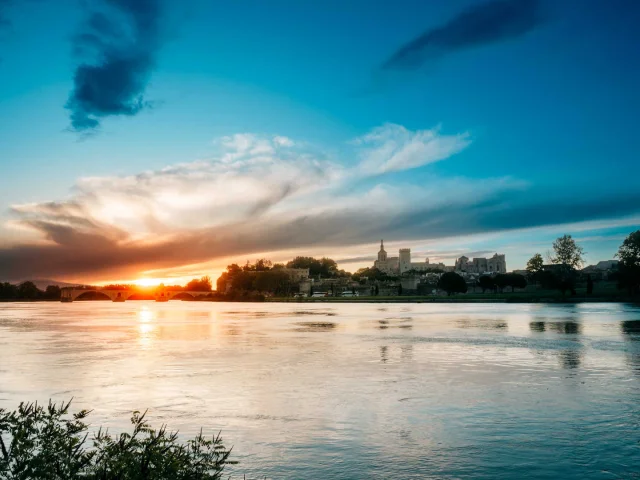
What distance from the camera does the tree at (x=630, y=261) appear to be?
110 m

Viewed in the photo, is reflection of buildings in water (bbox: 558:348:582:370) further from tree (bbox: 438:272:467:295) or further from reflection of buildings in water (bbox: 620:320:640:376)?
tree (bbox: 438:272:467:295)

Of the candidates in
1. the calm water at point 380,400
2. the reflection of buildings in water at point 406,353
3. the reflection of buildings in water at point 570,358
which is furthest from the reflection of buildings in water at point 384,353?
the reflection of buildings in water at point 570,358

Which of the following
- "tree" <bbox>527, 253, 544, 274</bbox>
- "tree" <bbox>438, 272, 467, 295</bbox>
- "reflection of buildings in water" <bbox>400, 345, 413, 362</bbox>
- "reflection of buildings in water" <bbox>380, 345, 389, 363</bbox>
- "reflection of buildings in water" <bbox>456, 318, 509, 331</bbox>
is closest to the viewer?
"reflection of buildings in water" <bbox>380, 345, 389, 363</bbox>

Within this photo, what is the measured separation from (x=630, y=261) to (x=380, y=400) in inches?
4403

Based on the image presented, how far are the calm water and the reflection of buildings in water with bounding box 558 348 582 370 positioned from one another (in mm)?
97

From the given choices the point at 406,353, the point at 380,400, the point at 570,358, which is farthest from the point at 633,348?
the point at 380,400

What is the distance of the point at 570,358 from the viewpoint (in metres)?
28.3

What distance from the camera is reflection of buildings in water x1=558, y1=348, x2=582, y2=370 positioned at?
25.5 m

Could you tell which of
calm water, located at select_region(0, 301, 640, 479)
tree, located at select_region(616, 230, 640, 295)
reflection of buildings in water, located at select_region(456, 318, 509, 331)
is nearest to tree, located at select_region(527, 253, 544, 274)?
tree, located at select_region(616, 230, 640, 295)

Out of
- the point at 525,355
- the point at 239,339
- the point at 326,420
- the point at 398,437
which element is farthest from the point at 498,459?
the point at 239,339

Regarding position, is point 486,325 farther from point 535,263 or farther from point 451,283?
point 451,283

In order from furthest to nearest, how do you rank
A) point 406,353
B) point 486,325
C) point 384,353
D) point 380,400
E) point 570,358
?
point 486,325 < point 384,353 < point 406,353 < point 570,358 < point 380,400

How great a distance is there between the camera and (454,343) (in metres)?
36.9

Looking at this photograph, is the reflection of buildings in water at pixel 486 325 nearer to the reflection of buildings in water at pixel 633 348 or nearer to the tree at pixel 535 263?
the reflection of buildings in water at pixel 633 348
